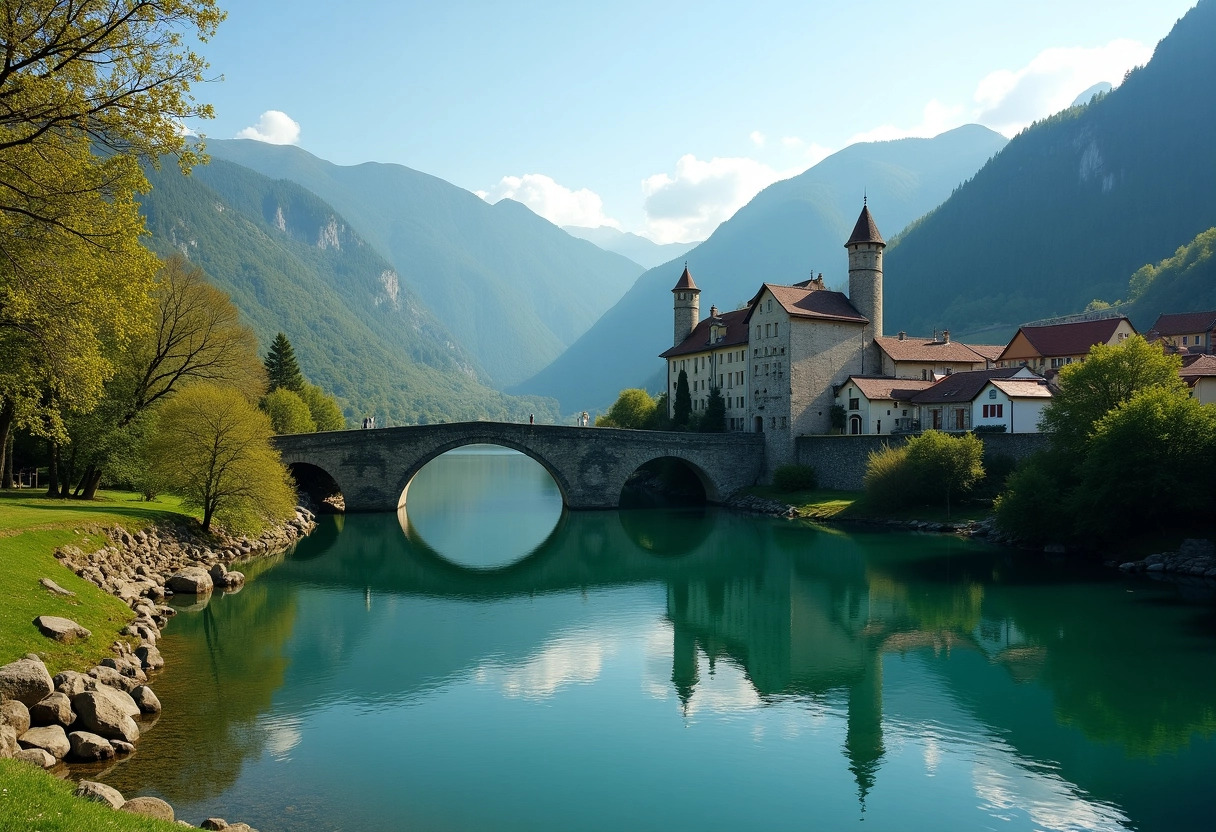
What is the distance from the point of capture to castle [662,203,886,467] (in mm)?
59531

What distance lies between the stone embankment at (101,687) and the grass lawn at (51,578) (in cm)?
32

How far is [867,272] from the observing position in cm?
6275

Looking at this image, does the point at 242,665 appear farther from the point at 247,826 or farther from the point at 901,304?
the point at 901,304

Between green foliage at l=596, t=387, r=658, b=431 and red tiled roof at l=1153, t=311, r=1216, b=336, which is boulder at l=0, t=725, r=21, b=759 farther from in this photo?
red tiled roof at l=1153, t=311, r=1216, b=336

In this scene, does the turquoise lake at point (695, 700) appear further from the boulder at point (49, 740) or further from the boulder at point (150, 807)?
the boulder at point (150, 807)

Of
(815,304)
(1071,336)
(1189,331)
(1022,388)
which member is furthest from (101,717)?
(1189,331)

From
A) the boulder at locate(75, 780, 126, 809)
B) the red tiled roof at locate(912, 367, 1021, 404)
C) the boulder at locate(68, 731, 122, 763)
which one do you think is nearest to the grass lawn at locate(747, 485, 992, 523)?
the red tiled roof at locate(912, 367, 1021, 404)

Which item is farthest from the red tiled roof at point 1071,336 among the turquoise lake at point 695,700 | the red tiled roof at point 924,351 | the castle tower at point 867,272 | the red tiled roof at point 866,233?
the turquoise lake at point 695,700

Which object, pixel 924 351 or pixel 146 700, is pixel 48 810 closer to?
pixel 146 700

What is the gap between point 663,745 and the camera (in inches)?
664

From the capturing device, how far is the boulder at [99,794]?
34.2ft

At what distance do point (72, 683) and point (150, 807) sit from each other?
16.1 feet

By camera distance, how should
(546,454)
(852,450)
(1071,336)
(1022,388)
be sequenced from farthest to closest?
(1071,336), (546,454), (852,450), (1022,388)

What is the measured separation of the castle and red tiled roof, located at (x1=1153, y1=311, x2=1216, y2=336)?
29.7 metres
